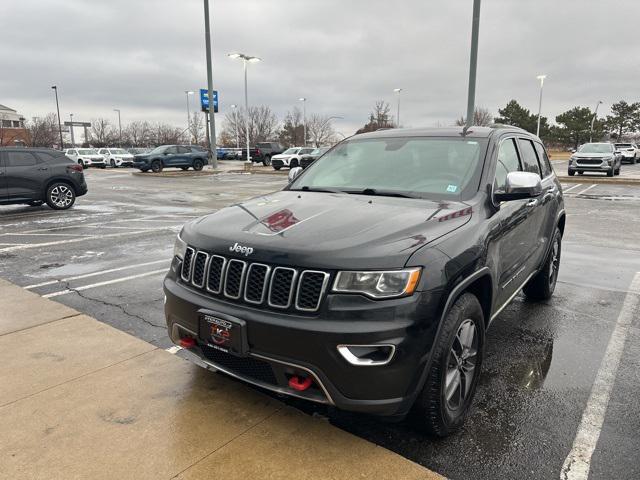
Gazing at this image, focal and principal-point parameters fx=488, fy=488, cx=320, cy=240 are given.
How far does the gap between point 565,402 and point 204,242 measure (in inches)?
99.7

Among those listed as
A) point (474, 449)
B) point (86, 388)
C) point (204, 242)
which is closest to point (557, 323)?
point (474, 449)

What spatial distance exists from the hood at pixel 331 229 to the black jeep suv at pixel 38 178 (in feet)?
35.7

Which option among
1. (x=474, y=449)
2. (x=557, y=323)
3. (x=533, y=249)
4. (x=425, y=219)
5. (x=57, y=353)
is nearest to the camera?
(x=474, y=449)

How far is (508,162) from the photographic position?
3.99m

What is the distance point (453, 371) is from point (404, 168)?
1.66m

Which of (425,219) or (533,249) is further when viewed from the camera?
(533,249)

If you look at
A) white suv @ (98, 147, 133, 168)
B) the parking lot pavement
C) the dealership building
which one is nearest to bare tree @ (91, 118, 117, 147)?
the dealership building

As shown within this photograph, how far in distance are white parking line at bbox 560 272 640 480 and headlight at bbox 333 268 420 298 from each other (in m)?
1.25

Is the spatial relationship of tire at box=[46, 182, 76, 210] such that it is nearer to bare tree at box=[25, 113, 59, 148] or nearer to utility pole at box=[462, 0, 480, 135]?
utility pole at box=[462, 0, 480, 135]

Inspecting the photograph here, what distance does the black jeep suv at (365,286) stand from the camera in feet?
7.76

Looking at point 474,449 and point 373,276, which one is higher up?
point 373,276

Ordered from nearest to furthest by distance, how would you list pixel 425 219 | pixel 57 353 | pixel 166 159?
pixel 425 219 → pixel 57 353 → pixel 166 159

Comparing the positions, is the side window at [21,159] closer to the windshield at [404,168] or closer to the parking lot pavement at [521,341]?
the parking lot pavement at [521,341]

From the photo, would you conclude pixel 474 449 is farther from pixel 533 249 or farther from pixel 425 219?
pixel 533 249
